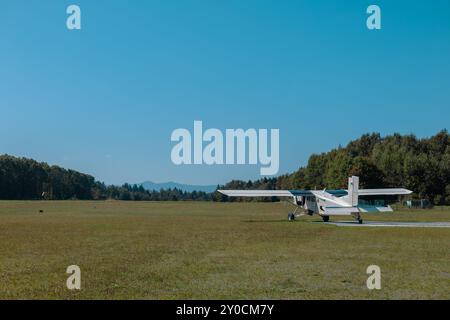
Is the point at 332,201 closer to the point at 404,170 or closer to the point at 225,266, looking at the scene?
the point at 225,266

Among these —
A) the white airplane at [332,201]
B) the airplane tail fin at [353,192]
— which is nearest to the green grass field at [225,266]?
the airplane tail fin at [353,192]

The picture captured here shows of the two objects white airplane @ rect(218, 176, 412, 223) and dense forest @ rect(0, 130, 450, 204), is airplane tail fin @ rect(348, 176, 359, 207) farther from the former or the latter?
dense forest @ rect(0, 130, 450, 204)

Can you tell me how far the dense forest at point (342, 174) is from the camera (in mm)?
110688

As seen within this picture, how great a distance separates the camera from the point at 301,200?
44.9m

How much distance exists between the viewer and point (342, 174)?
110m

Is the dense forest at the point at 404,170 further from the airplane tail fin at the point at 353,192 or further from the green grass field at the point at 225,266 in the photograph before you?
the green grass field at the point at 225,266

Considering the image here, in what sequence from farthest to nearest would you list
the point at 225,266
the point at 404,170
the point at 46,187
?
the point at 46,187
the point at 404,170
the point at 225,266

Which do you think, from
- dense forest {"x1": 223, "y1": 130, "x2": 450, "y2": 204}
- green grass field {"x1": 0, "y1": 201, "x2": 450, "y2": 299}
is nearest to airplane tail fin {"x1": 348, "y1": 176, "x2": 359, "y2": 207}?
green grass field {"x1": 0, "y1": 201, "x2": 450, "y2": 299}

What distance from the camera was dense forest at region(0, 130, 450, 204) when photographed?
111 metres

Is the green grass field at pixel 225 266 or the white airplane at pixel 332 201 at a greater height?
the white airplane at pixel 332 201

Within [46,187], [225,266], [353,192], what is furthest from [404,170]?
[46,187]

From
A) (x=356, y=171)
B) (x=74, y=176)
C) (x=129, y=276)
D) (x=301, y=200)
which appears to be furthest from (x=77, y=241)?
(x=74, y=176)
